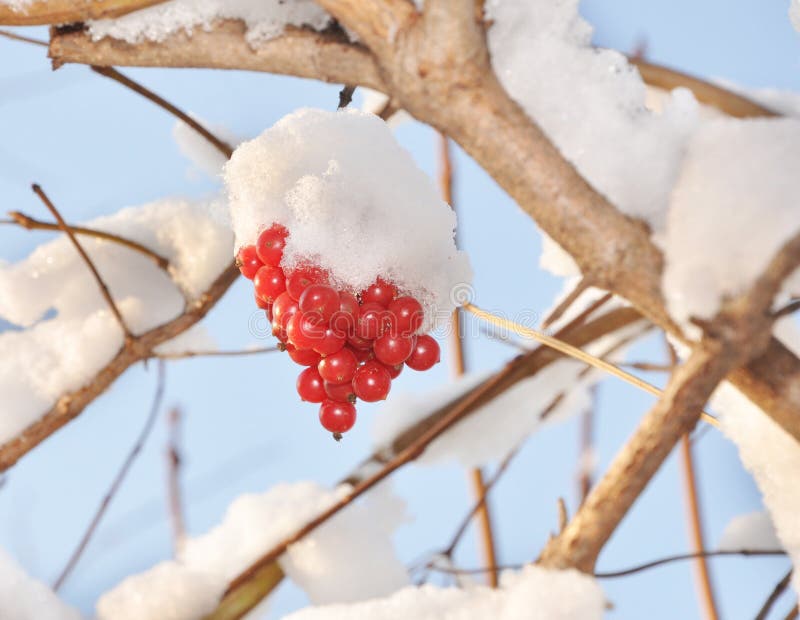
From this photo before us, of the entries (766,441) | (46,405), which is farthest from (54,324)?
(766,441)

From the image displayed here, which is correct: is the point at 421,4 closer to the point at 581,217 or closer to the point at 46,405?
the point at 581,217

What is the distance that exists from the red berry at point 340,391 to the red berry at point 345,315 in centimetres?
6

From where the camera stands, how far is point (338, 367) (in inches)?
28.2

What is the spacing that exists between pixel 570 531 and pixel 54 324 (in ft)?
2.93

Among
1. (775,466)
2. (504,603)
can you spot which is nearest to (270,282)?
(504,603)

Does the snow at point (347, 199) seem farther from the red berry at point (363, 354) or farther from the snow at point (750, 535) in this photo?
the snow at point (750, 535)

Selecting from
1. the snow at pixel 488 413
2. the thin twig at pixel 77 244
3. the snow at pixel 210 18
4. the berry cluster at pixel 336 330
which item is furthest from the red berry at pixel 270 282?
the snow at pixel 488 413

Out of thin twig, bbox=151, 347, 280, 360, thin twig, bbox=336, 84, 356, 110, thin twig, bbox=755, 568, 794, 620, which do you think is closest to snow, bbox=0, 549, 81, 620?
thin twig, bbox=151, 347, 280, 360

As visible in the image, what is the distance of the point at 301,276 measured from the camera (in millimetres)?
685

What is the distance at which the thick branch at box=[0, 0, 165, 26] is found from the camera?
24.8 inches

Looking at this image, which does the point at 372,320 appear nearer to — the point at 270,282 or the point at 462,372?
the point at 270,282

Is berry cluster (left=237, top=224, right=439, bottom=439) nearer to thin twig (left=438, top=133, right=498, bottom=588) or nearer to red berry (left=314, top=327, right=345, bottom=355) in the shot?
red berry (left=314, top=327, right=345, bottom=355)

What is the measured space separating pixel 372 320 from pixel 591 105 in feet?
0.89

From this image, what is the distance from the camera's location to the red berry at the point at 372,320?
2.27 ft
